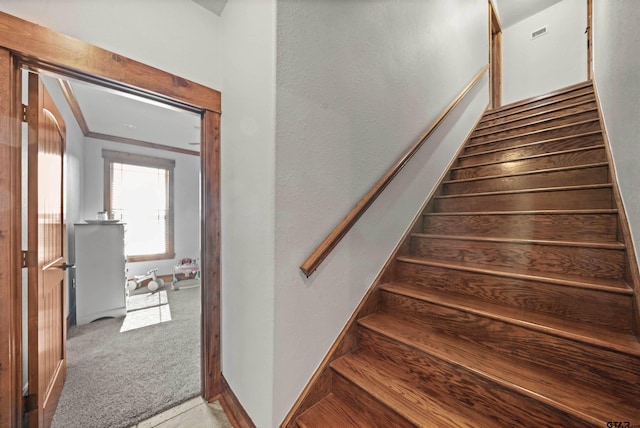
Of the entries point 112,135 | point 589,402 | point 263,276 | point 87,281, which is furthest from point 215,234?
point 112,135

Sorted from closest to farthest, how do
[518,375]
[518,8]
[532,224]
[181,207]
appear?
[518,375], [532,224], [518,8], [181,207]

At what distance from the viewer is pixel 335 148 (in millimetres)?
1355

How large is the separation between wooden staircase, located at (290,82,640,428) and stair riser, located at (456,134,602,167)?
2 centimetres

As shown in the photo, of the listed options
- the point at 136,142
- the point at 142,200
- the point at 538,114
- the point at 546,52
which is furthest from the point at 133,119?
the point at 546,52

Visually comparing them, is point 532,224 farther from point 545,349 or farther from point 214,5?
point 214,5

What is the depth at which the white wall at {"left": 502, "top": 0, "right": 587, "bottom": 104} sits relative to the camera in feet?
13.1

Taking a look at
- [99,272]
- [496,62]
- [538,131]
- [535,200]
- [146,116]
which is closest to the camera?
[535,200]

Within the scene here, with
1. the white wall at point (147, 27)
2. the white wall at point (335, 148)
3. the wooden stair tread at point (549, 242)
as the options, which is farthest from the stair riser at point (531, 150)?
the white wall at point (147, 27)

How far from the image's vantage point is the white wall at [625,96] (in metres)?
1.16

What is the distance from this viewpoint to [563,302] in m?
1.18

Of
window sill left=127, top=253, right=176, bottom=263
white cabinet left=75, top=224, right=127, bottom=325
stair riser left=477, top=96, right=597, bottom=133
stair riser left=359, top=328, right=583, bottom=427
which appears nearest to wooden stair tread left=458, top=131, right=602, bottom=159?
stair riser left=477, top=96, right=597, bottom=133

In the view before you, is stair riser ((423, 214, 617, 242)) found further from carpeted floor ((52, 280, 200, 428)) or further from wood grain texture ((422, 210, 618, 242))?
carpeted floor ((52, 280, 200, 428))

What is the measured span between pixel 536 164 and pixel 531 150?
11.2 inches

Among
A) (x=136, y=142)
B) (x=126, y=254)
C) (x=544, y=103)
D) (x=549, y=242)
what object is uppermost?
(x=544, y=103)
